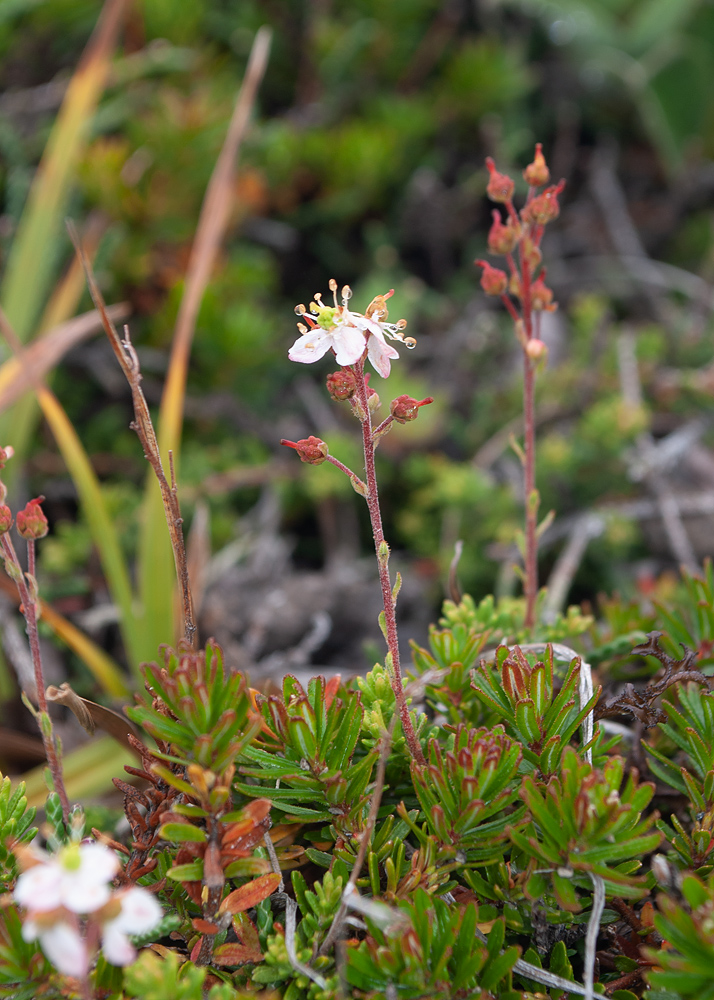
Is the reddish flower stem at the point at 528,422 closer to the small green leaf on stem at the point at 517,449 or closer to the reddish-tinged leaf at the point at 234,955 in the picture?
the small green leaf on stem at the point at 517,449

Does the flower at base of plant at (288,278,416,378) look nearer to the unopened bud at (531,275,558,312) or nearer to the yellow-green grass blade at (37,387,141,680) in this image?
the unopened bud at (531,275,558,312)

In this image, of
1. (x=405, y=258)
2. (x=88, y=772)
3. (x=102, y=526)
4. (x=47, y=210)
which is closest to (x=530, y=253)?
(x=102, y=526)

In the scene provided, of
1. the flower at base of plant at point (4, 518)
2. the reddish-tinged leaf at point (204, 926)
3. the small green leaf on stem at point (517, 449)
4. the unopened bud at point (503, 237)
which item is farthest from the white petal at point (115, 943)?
the unopened bud at point (503, 237)

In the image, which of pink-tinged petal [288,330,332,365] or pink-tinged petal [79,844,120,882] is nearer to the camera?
pink-tinged petal [79,844,120,882]

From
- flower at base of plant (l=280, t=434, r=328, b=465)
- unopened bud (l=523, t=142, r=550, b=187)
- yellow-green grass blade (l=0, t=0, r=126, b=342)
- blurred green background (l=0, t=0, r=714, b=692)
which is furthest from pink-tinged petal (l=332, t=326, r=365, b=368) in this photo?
yellow-green grass blade (l=0, t=0, r=126, b=342)

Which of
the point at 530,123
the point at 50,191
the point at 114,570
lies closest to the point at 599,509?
the point at 114,570

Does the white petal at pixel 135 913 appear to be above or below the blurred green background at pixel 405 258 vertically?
below
